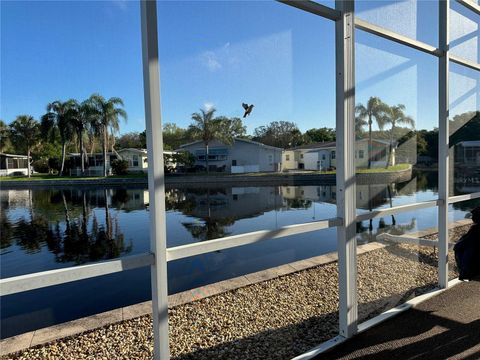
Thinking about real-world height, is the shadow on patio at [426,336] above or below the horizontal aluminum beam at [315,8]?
below

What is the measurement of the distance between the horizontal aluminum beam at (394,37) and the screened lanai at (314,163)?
0.01 meters

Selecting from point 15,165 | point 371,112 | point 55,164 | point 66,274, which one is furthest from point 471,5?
point 55,164

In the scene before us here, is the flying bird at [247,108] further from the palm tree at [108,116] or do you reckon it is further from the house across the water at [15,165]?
the house across the water at [15,165]

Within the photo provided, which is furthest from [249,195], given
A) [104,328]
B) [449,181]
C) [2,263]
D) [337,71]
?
[2,263]

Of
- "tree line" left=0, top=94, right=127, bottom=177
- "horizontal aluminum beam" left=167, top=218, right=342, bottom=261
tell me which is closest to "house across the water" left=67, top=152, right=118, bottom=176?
"tree line" left=0, top=94, right=127, bottom=177

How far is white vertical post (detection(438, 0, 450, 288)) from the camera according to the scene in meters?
2.60

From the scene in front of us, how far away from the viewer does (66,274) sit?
1096 millimetres

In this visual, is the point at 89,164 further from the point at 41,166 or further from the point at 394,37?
the point at 394,37

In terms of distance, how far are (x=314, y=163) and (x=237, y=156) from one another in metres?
0.55

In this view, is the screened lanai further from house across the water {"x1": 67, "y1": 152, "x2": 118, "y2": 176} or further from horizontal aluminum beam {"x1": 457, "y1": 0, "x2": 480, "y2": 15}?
house across the water {"x1": 67, "y1": 152, "x2": 118, "y2": 176}

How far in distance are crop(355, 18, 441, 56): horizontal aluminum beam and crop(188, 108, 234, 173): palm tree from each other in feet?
3.41

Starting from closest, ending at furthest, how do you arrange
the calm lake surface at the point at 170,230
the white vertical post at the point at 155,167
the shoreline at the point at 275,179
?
the white vertical post at the point at 155,167 → the shoreline at the point at 275,179 → the calm lake surface at the point at 170,230

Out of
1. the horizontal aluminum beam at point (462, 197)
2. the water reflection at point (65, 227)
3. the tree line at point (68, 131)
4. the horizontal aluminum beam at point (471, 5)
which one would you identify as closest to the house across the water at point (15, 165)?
the tree line at point (68, 131)

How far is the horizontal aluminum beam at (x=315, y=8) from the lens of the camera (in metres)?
1.69
